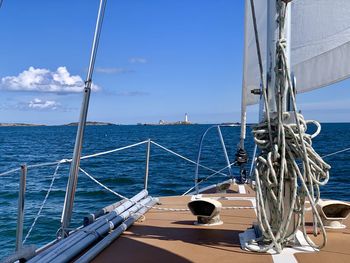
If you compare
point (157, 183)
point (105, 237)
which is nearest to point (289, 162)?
point (105, 237)

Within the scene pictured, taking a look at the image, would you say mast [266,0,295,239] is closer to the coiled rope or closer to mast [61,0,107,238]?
the coiled rope

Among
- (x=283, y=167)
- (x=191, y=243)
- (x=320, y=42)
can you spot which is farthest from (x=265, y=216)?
(x=320, y=42)

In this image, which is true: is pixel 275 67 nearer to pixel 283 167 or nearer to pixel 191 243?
pixel 283 167

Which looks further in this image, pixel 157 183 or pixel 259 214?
pixel 157 183

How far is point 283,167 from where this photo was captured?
3104mm

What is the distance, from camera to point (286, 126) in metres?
3.13

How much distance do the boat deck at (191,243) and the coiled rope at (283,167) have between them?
0.66 feet

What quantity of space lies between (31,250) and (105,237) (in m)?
0.75

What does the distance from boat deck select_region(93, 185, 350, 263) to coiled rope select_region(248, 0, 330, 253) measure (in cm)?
20

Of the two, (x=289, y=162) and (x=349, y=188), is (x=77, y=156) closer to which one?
(x=289, y=162)

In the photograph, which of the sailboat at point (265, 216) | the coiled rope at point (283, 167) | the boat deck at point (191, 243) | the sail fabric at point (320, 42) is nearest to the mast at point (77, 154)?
the sailboat at point (265, 216)

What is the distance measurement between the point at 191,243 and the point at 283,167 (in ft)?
3.29

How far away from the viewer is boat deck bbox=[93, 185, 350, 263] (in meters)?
3.22

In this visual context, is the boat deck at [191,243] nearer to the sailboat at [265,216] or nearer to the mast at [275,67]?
the sailboat at [265,216]
